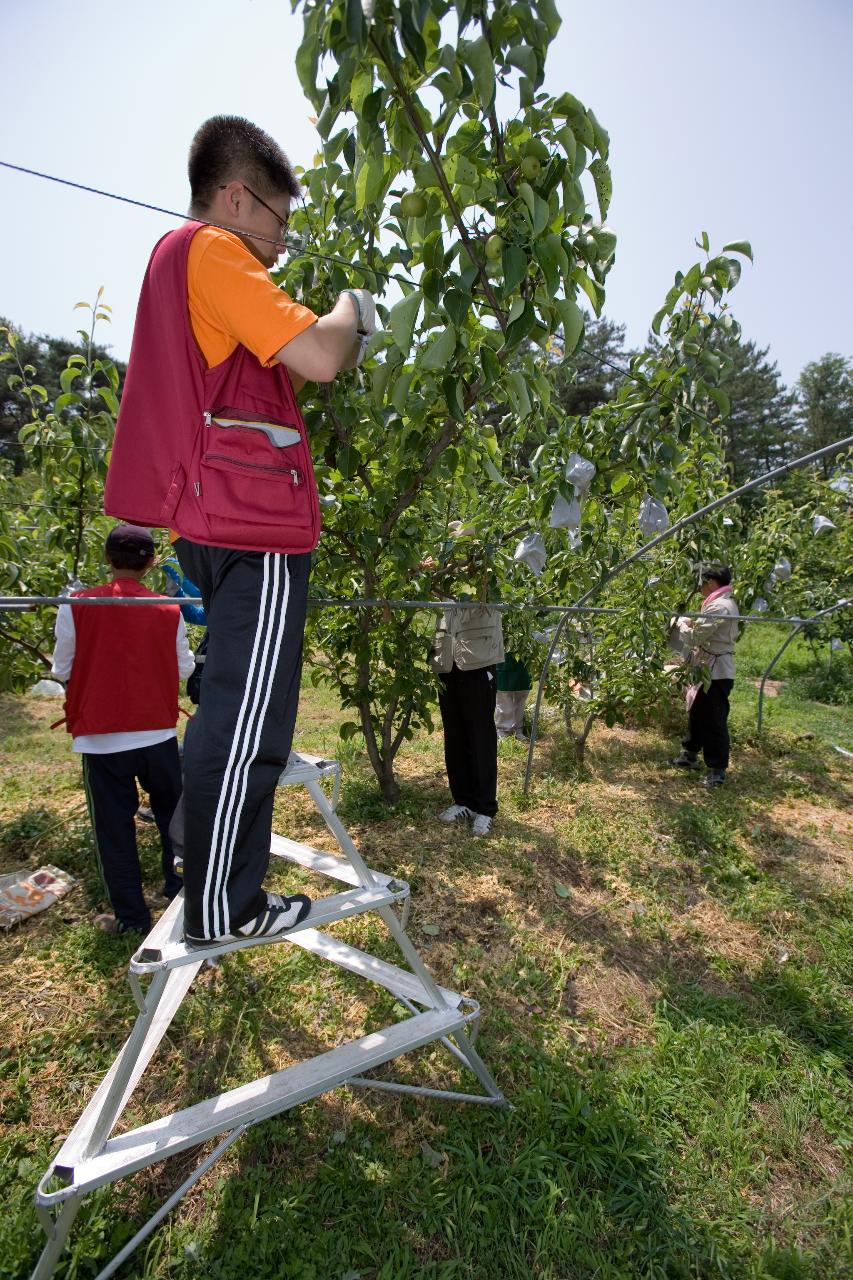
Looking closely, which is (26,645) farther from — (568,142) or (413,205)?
(568,142)

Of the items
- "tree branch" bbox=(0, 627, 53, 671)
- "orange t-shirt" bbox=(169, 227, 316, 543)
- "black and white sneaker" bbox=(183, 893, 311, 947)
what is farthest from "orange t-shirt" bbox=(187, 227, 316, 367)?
"tree branch" bbox=(0, 627, 53, 671)

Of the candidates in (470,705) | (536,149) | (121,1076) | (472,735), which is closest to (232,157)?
(536,149)

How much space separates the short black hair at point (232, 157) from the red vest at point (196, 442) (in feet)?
0.79

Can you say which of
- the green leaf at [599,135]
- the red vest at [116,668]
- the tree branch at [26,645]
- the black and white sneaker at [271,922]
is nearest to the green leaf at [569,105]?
the green leaf at [599,135]

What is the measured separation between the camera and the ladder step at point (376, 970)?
2104 millimetres

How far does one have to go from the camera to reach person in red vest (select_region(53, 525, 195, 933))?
2.83 m

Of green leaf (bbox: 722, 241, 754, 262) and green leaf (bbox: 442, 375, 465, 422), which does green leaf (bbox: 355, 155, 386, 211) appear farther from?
green leaf (bbox: 722, 241, 754, 262)

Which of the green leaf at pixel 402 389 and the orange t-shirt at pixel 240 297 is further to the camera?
the green leaf at pixel 402 389

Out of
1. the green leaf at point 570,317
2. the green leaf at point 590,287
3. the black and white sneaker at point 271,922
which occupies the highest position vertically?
the green leaf at point 590,287

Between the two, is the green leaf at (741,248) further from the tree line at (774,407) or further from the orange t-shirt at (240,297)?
the tree line at (774,407)

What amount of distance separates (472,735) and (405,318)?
308cm

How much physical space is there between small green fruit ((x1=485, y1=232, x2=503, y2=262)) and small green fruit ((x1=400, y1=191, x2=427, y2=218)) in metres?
0.17

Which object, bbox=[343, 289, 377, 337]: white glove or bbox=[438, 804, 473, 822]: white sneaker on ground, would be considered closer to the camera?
bbox=[343, 289, 377, 337]: white glove

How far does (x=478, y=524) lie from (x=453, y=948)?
210 cm
